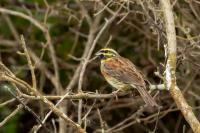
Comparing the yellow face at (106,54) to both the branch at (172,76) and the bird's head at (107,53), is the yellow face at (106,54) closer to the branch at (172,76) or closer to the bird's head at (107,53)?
the bird's head at (107,53)

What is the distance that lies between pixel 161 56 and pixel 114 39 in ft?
2.40

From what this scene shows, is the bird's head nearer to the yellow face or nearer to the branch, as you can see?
the yellow face

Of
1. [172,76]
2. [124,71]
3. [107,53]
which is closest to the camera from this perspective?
[172,76]

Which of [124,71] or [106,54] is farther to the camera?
[106,54]

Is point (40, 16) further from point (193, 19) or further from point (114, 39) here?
point (193, 19)

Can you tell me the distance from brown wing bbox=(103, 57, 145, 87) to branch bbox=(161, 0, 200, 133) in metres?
1.00

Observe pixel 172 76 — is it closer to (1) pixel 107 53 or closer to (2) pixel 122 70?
(2) pixel 122 70

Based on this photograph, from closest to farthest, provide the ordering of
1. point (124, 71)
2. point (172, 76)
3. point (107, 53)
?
point (172, 76) < point (124, 71) < point (107, 53)

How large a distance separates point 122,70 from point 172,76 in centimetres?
165

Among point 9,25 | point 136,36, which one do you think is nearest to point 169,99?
point 136,36

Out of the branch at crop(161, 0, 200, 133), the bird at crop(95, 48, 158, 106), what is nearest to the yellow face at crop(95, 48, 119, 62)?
the bird at crop(95, 48, 158, 106)

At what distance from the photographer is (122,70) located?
5754 mm

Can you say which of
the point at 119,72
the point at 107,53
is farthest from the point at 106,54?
the point at 119,72

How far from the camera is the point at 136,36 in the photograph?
764 cm
